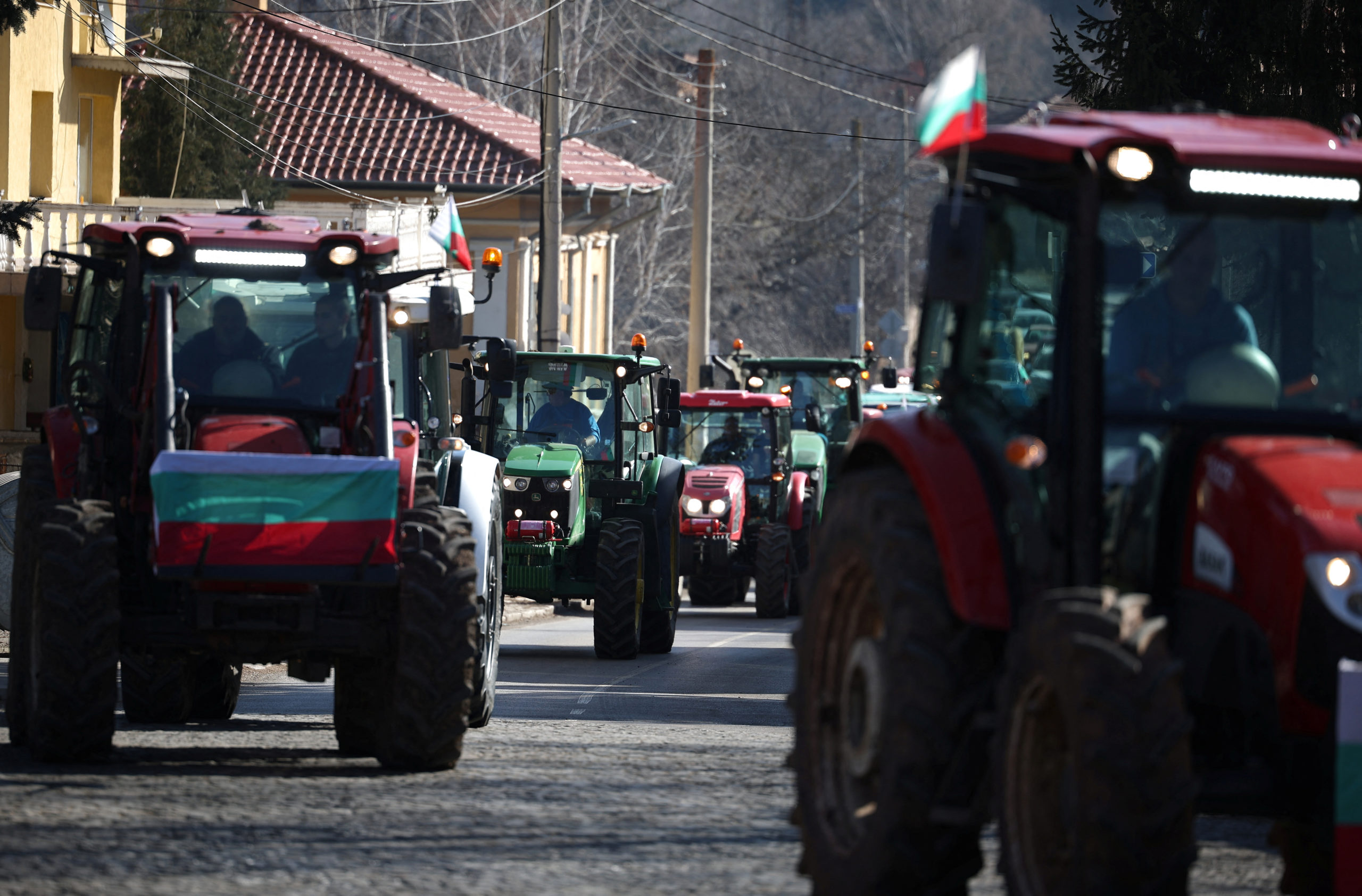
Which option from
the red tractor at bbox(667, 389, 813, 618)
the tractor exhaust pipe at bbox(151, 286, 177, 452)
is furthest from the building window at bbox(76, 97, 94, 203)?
the tractor exhaust pipe at bbox(151, 286, 177, 452)

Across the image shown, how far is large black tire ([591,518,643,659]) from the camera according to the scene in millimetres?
16359

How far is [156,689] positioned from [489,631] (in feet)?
5.62

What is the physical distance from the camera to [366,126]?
125 feet

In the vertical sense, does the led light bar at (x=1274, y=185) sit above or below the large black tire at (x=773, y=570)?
above

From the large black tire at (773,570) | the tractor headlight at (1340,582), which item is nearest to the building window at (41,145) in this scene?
the large black tire at (773,570)

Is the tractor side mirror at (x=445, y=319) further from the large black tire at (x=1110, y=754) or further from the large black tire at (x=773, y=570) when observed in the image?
the large black tire at (x=773, y=570)

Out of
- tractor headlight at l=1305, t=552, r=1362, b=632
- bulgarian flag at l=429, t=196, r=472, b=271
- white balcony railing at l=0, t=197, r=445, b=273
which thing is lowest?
tractor headlight at l=1305, t=552, r=1362, b=632

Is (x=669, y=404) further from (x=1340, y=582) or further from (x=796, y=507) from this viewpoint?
(x=1340, y=582)

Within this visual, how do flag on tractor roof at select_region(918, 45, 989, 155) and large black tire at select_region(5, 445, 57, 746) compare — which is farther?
large black tire at select_region(5, 445, 57, 746)

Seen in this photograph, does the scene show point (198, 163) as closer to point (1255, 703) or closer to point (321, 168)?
point (321, 168)

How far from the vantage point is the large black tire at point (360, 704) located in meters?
9.66

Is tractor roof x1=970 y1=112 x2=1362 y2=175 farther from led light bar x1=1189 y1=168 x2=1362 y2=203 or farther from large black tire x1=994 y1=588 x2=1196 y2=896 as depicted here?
large black tire x1=994 y1=588 x2=1196 y2=896

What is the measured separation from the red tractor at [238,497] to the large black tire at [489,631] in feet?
0.24

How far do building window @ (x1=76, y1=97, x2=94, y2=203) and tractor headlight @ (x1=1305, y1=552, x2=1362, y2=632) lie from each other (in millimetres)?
24959
